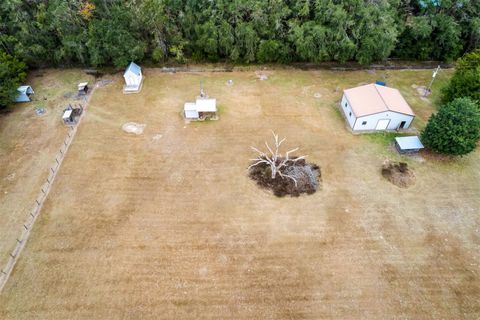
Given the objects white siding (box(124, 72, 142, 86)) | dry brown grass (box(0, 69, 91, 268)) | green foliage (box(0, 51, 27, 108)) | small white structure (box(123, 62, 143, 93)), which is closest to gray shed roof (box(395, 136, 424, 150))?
small white structure (box(123, 62, 143, 93))

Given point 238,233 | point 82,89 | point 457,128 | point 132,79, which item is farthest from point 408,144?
point 82,89

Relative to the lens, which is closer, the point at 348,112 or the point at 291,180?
the point at 291,180

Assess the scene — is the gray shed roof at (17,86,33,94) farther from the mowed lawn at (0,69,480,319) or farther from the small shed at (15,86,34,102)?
the mowed lawn at (0,69,480,319)

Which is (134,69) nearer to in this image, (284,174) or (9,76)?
(9,76)

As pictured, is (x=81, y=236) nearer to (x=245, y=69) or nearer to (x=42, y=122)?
(x=42, y=122)

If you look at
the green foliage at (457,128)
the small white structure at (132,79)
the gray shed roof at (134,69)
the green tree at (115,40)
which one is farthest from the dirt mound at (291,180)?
the green tree at (115,40)

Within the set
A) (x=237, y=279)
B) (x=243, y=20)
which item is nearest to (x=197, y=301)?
(x=237, y=279)
